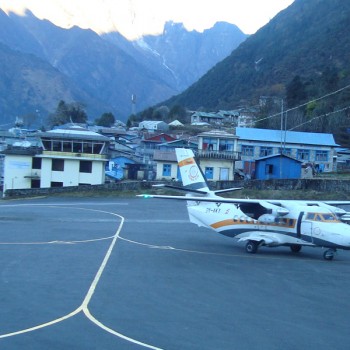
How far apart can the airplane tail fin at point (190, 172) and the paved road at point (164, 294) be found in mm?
2468

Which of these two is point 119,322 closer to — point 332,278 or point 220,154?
point 332,278

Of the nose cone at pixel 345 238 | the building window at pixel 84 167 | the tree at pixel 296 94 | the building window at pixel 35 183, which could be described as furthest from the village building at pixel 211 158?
the tree at pixel 296 94

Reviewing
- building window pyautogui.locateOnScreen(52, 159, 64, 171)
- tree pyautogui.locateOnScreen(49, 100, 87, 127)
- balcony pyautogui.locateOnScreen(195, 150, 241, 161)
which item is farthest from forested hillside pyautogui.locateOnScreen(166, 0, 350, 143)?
building window pyautogui.locateOnScreen(52, 159, 64, 171)

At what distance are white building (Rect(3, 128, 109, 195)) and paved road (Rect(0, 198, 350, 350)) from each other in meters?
29.4

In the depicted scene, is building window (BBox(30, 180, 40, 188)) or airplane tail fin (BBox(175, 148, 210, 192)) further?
building window (BBox(30, 180, 40, 188))

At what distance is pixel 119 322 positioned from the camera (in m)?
10.1

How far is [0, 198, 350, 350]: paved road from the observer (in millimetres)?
9352

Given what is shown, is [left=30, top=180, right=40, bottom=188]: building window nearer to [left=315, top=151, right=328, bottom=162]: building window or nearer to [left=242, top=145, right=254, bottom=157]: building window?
[left=242, top=145, right=254, bottom=157]: building window

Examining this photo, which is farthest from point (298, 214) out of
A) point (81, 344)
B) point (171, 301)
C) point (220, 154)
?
point (220, 154)

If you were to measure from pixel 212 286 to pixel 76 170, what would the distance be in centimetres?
A: 4166

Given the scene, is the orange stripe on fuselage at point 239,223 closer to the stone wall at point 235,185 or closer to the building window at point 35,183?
the stone wall at point 235,185

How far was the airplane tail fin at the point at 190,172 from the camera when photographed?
22.8 m

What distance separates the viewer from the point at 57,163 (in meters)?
53.7

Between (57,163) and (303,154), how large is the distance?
28.4m
